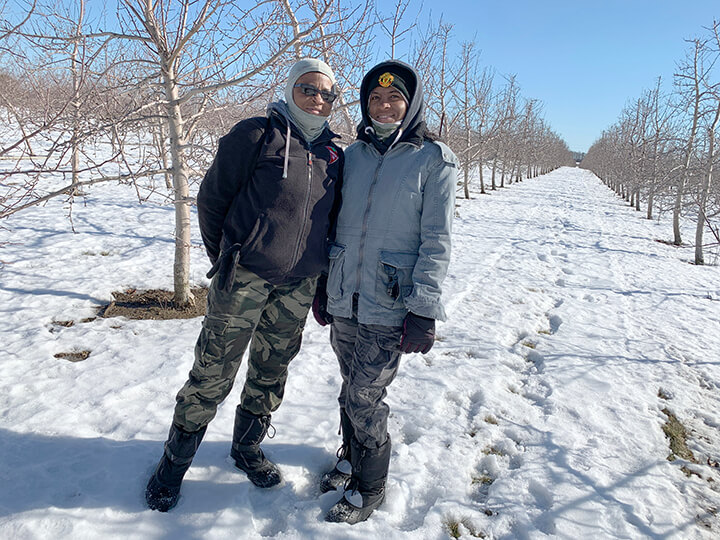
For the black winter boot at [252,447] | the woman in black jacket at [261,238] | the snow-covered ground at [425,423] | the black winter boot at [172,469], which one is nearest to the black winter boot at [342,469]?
the snow-covered ground at [425,423]

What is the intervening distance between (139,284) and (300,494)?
393 centimetres

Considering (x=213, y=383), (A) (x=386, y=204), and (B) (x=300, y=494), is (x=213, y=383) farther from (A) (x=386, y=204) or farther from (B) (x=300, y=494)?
(A) (x=386, y=204)

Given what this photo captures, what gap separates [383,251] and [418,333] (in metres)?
0.39

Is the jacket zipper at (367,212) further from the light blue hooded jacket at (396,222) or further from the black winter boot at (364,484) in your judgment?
the black winter boot at (364,484)

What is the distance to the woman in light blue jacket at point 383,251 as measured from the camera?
67.7 inches

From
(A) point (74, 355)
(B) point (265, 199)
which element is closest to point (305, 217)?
(B) point (265, 199)

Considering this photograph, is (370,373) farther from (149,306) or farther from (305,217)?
(149,306)

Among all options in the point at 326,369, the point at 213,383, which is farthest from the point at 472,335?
the point at 213,383

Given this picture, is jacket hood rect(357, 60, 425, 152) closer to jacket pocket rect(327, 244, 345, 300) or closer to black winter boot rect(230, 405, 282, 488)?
jacket pocket rect(327, 244, 345, 300)

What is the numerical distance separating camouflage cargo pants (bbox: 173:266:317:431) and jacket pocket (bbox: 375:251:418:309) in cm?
38

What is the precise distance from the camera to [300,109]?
1812 millimetres

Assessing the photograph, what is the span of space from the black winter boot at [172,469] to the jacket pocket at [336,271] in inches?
36.3

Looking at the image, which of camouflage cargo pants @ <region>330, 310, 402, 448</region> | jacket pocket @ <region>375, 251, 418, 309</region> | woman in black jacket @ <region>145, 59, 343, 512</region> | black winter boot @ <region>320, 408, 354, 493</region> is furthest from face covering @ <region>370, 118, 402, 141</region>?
black winter boot @ <region>320, 408, 354, 493</region>

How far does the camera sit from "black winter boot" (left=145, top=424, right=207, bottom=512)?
1.86m
